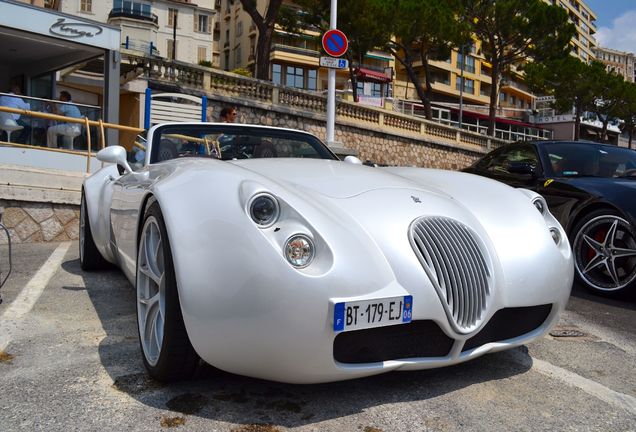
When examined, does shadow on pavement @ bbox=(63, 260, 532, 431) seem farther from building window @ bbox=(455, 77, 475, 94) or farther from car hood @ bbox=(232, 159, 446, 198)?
building window @ bbox=(455, 77, 475, 94)

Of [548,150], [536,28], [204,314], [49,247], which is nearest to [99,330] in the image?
[204,314]

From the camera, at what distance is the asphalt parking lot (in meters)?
1.92

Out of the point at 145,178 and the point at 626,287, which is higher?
the point at 145,178

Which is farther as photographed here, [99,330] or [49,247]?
[49,247]

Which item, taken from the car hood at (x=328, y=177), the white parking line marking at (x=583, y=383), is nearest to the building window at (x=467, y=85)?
the car hood at (x=328, y=177)

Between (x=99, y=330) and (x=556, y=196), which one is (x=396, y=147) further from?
(x=99, y=330)

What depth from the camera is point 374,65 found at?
55.2 m

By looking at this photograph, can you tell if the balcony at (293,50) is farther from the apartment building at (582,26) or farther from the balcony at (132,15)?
the apartment building at (582,26)

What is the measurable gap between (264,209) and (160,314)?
0.62 meters

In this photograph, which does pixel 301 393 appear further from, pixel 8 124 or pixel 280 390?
pixel 8 124

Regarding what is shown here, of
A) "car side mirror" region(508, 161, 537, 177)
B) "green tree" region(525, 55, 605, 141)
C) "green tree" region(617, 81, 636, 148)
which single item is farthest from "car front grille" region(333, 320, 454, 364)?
"green tree" region(617, 81, 636, 148)

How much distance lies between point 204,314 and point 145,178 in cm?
114

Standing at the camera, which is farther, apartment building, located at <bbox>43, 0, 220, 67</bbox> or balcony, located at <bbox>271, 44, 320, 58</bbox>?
balcony, located at <bbox>271, 44, 320, 58</bbox>

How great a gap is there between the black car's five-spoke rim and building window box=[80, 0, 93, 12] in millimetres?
52059
